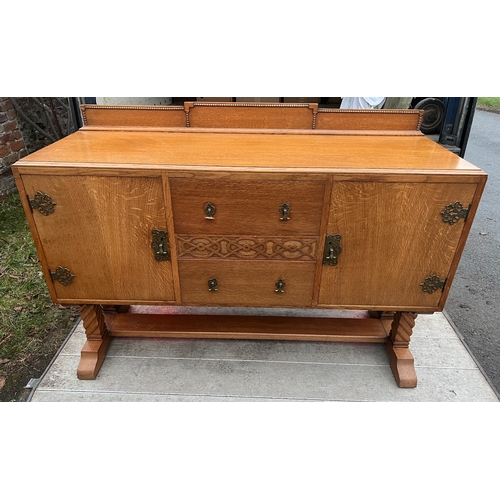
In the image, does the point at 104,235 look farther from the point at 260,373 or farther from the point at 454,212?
the point at 454,212

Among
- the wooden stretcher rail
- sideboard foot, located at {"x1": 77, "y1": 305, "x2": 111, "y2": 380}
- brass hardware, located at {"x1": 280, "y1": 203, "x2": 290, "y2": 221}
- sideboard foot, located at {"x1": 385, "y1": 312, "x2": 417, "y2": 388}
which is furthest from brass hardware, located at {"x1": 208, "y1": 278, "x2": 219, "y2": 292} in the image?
sideboard foot, located at {"x1": 385, "y1": 312, "x2": 417, "y2": 388}

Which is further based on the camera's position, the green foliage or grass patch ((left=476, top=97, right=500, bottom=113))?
grass patch ((left=476, top=97, right=500, bottom=113))

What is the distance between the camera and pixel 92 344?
6.75ft

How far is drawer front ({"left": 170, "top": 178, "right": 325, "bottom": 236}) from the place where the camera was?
150cm

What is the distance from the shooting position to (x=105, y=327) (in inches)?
85.2

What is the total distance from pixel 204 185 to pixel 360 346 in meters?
1.37

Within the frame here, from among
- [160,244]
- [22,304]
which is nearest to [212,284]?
[160,244]

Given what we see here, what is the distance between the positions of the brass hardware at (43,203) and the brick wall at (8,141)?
3003mm

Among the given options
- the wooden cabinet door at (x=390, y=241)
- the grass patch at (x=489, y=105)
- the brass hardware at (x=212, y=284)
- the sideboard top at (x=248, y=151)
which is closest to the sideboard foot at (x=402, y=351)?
the wooden cabinet door at (x=390, y=241)

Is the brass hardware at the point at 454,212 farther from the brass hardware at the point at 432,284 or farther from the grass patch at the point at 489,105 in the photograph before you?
the grass patch at the point at 489,105

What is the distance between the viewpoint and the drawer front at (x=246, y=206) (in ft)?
4.94

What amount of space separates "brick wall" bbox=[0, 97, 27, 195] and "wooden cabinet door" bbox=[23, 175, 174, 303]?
2991 mm

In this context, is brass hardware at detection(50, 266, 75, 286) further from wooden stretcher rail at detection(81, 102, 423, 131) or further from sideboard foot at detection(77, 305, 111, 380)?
wooden stretcher rail at detection(81, 102, 423, 131)

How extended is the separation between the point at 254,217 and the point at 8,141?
3719 millimetres
